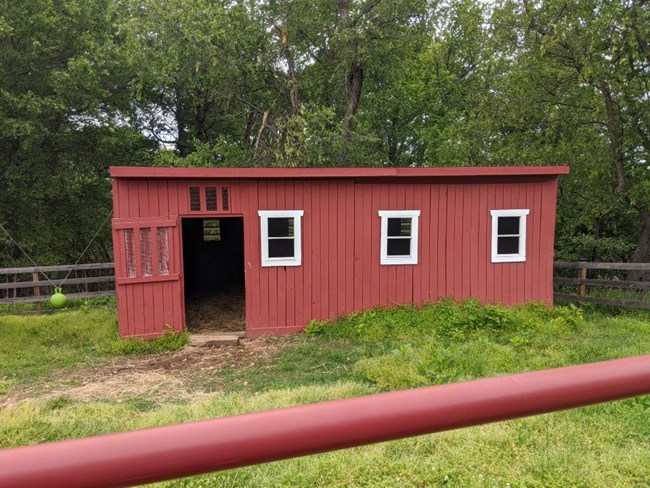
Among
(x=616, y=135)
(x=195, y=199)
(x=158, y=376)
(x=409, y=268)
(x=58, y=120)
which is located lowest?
(x=158, y=376)

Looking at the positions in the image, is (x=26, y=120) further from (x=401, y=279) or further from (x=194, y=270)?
(x=401, y=279)

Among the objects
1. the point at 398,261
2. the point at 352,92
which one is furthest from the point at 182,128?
the point at 398,261

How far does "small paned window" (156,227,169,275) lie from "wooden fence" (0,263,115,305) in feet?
10.3

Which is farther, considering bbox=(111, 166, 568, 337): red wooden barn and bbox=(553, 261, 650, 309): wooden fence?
bbox=(553, 261, 650, 309): wooden fence

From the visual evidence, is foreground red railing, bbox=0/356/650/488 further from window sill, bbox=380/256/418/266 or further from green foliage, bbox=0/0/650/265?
green foliage, bbox=0/0/650/265

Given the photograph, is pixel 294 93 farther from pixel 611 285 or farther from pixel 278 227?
pixel 611 285

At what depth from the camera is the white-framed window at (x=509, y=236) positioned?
8875 millimetres

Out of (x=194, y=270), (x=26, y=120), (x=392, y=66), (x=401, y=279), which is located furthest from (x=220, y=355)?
(x=392, y=66)

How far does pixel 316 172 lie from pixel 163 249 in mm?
3052

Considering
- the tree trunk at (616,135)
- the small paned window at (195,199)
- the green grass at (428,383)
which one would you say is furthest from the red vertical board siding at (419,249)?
the tree trunk at (616,135)

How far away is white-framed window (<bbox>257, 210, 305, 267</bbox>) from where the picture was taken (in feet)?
27.1

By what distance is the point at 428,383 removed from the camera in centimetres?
469

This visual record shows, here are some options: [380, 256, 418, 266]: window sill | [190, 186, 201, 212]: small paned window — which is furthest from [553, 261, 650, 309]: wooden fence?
[190, 186, 201, 212]: small paned window

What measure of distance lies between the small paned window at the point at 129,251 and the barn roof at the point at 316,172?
993mm
